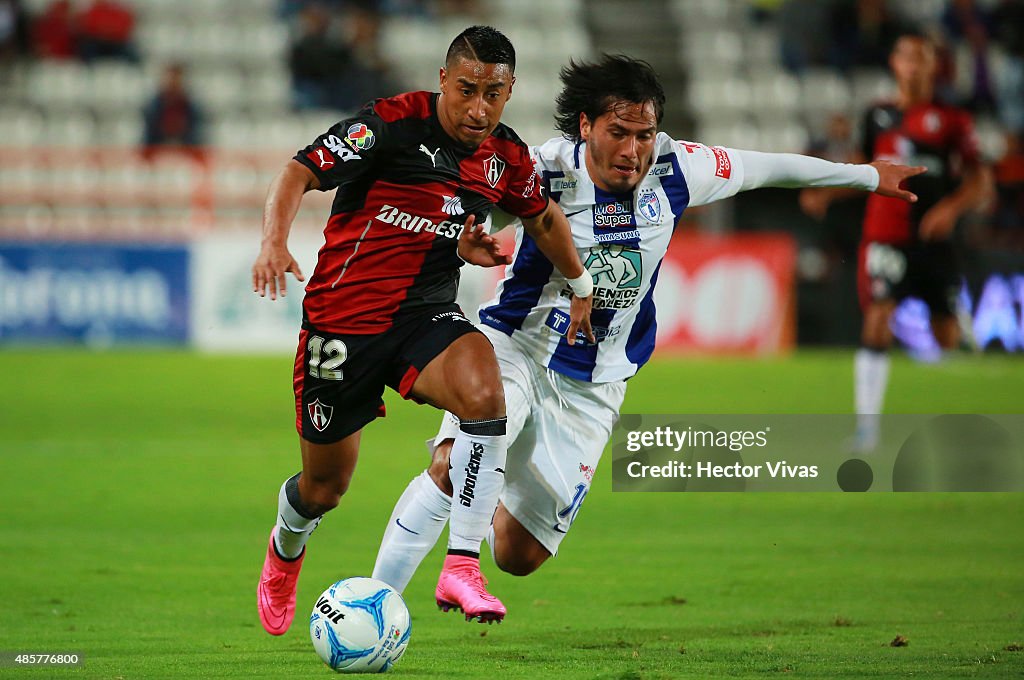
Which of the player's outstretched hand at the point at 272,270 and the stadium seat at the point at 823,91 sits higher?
the player's outstretched hand at the point at 272,270

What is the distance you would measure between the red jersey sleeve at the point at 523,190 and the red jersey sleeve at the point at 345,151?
533 mm

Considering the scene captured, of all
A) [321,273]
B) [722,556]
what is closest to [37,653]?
[321,273]

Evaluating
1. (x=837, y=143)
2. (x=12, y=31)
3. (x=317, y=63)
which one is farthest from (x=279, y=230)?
(x=12, y=31)

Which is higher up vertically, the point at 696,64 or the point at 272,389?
the point at 696,64

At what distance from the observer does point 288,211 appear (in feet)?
15.0

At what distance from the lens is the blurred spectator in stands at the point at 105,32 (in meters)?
20.5

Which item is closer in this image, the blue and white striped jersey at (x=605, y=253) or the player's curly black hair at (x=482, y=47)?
the player's curly black hair at (x=482, y=47)

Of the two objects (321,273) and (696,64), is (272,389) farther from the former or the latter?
(696,64)

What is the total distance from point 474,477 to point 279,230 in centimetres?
106

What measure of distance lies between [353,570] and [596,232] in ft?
6.51

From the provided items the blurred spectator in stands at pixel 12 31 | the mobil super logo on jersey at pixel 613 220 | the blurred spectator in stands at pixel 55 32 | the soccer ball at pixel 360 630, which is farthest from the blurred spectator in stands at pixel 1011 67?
the soccer ball at pixel 360 630

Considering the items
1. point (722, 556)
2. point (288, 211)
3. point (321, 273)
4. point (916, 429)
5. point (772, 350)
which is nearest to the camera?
point (288, 211)

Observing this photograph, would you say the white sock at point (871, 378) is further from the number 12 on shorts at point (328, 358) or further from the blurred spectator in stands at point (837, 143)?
the blurred spectator in stands at point (837, 143)

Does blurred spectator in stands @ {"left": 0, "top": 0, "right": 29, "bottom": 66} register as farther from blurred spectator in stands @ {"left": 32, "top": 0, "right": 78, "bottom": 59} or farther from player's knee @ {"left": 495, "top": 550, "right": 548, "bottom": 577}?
player's knee @ {"left": 495, "top": 550, "right": 548, "bottom": 577}
